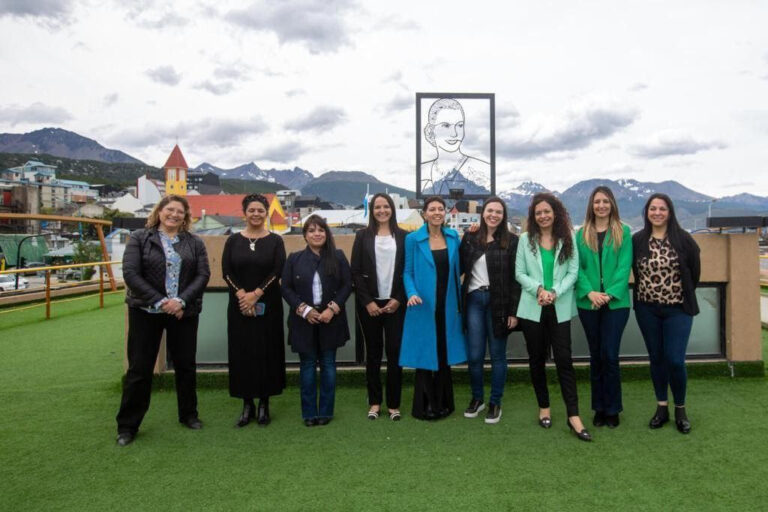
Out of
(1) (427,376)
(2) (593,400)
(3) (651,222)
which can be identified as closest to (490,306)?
(1) (427,376)

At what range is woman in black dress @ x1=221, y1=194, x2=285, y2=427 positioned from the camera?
3.61 m

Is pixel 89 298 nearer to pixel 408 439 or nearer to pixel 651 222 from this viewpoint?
pixel 408 439

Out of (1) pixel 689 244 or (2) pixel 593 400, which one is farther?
(2) pixel 593 400

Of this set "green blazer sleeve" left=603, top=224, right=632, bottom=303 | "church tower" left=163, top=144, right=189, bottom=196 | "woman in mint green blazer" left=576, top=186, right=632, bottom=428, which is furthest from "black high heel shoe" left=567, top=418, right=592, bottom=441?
"church tower" left=163, top=144, right=189, bottom=196

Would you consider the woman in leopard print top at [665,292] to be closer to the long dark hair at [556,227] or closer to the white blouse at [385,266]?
the long dark hair at [556,227]

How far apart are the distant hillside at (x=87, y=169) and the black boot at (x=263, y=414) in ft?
540

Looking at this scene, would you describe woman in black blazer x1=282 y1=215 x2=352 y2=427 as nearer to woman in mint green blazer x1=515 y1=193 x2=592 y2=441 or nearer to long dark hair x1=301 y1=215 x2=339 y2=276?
long dark hair x1=301 y1=215 x2=339 y2=276

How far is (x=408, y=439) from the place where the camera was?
11.0ft

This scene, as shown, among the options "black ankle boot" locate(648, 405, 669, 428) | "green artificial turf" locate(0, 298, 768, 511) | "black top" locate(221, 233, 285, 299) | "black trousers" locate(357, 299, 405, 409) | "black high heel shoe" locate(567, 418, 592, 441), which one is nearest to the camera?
"green artificial turf" locate(0, 298, 768, 511)

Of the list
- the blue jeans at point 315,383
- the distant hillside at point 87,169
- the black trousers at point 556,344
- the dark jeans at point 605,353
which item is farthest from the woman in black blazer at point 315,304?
the distant hillside at point 87,169

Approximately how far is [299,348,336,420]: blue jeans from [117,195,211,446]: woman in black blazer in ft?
2.52

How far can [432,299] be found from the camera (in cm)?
365

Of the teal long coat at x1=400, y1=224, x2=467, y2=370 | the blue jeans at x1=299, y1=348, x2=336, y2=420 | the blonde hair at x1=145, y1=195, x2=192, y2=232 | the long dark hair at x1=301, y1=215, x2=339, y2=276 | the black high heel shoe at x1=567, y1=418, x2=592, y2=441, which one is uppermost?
the blonde hair at x1=145, y1=195, x2=192, y2=232

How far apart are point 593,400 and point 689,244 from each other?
4.04 feet
